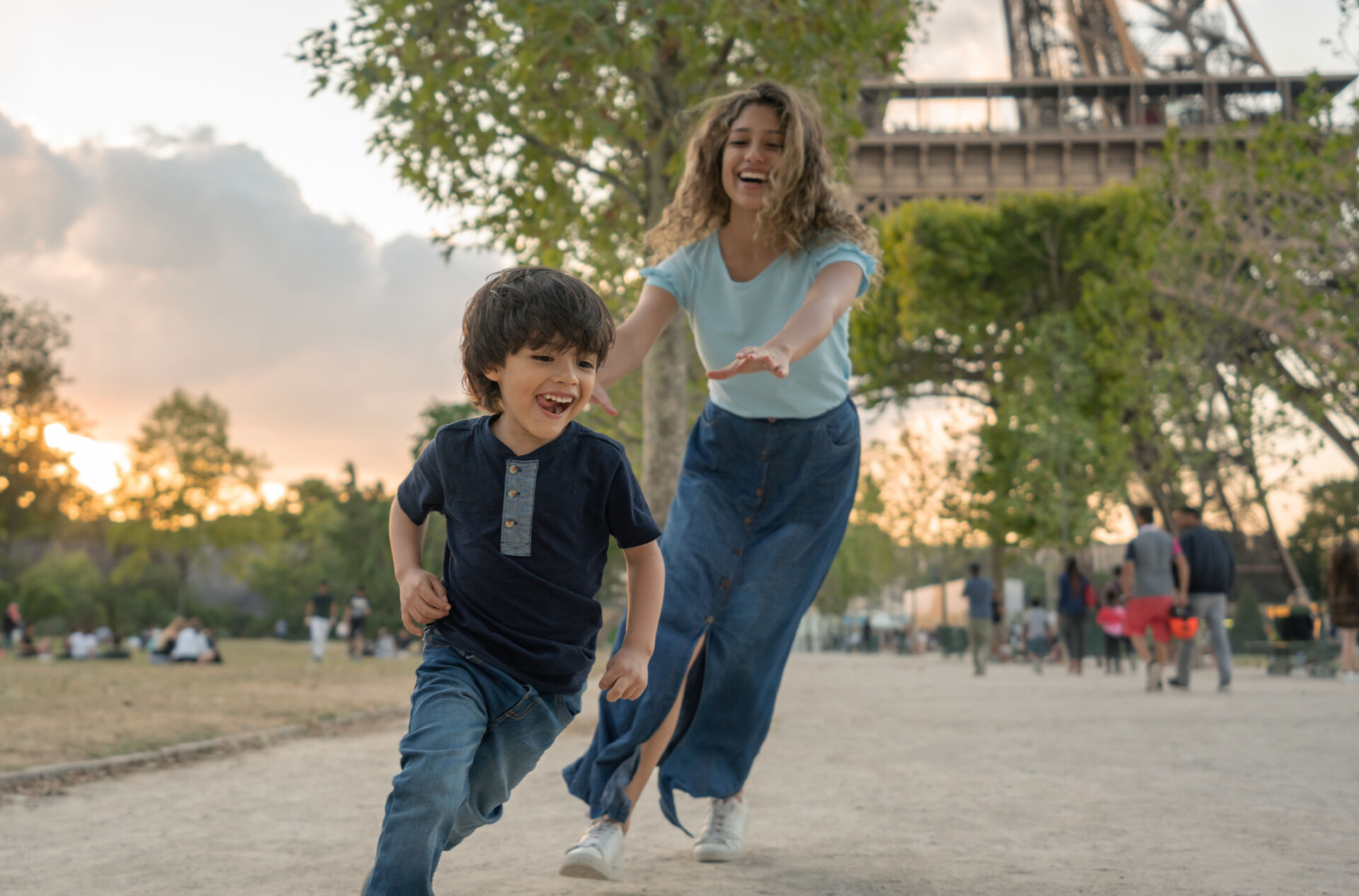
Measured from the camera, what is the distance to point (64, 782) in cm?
612

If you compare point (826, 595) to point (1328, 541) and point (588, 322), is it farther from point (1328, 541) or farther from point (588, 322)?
point (588, 322)

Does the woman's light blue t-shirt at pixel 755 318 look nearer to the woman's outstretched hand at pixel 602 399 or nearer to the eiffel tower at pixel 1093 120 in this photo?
the woman's outstretched hand at pixel 602 399

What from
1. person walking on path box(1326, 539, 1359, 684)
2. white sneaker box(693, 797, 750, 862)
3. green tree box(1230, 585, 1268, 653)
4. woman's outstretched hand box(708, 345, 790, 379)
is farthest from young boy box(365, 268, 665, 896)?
green tree box(1230, 585, 1268, 653)

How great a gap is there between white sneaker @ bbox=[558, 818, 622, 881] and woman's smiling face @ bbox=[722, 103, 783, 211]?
1.81m

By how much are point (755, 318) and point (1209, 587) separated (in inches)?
441

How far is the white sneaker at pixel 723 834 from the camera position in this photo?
12.1 ft

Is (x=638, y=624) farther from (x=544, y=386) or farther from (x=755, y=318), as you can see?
(x=755, y=318)

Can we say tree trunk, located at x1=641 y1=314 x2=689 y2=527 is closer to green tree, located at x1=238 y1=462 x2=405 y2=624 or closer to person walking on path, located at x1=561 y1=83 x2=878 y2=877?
person walking on path, located at x1=561 y1=83 x2=878 y2=877

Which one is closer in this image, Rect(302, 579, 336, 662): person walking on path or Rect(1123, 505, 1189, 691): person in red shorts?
Rect(1123, 505, 1189, 691): person in red shorts


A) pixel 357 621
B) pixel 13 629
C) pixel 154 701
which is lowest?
pixel 154 701

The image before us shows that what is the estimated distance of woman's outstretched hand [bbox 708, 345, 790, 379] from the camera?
263 cm

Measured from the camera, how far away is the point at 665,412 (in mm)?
8898

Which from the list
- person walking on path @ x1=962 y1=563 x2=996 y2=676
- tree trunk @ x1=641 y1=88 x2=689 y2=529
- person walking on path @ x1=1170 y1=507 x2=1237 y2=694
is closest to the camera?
tree trunk @ x1=641 y1=88 x2=689 y2=529

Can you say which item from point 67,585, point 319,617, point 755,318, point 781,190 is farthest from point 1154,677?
point 67,585
